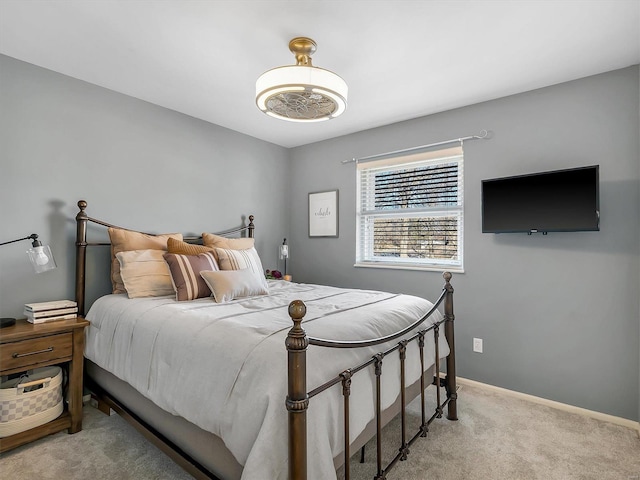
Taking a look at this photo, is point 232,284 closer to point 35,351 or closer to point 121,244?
point 121,244

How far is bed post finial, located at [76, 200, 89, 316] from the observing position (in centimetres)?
254

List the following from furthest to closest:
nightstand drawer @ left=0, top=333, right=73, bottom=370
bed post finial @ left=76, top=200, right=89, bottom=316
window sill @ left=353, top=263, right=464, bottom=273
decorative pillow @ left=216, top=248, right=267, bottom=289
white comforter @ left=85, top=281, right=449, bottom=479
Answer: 1. window sill @ left=353, top=263, right=464, bottom=273
2. decorative pillow @ left=216, top=248, right=267, bottom=289
3. bed post finial @ left=76, top=200, right=89, bottom=316
4. nightstand drawer @ left=0, top=333, right=73, bottom=370
5. white comforter @ left=85, top=281, right=449, bottom=479

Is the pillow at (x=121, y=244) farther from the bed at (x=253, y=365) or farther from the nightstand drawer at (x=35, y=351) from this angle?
the nightstand drawer at (x=35, y=351)

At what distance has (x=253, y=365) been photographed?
1332mm

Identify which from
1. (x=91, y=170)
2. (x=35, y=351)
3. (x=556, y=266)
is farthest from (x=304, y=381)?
(x=91, y=170)

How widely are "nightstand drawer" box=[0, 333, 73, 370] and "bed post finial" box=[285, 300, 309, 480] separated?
1.82 m

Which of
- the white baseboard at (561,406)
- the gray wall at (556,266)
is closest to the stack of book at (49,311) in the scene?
the gray wall at (556,266)

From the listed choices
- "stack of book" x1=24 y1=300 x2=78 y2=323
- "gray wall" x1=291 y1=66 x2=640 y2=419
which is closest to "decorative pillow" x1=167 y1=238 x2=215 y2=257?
"stack of book" x1=24 y1=300 x2=78 y2=323

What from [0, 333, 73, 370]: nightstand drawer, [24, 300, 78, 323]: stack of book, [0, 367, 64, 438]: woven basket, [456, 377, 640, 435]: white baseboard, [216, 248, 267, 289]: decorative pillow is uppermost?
[216, 248, 267, 289]: decorative pillow

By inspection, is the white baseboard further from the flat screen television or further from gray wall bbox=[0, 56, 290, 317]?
gray wall bbox=[0, 56, 290, 317]

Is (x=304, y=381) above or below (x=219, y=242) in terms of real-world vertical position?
below

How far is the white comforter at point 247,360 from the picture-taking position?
1223 mm

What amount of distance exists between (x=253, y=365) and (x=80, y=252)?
1.97m

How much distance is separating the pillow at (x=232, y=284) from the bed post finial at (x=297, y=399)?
4.19 ft
